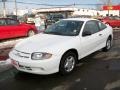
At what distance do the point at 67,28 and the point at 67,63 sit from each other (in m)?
1.46

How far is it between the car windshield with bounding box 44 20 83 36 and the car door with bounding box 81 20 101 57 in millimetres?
238

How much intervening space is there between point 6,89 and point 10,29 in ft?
30.5

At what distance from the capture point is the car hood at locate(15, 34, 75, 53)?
591 centimetres

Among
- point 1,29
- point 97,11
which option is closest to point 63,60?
point 1,29

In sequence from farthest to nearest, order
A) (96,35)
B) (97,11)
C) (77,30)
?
(97,11) < (96,35) < (77,30)

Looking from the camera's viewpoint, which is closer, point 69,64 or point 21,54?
point 21,54

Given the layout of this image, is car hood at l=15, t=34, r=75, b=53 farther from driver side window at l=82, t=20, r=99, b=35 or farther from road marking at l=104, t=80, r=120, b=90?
road marking at l=104, t=80, r=120, b=90

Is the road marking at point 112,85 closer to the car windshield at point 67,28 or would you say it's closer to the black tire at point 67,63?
the black tire at point 67,63

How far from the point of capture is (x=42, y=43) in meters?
6.24

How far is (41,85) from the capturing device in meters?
5.61

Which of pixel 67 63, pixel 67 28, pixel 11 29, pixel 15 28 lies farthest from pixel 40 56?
pixel 15 28

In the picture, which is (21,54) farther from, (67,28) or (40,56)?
(67,28)

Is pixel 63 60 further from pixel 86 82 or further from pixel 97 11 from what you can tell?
pixel 97 11

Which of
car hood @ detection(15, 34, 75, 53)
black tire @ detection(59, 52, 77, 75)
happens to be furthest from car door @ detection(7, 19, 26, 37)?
black tire @ detection(59, 52, 77, 75)
